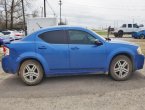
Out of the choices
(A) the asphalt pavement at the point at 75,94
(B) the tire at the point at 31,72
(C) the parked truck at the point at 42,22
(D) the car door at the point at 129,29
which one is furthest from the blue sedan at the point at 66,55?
(D) the car door at the point at 129,29

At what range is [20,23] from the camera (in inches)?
2685

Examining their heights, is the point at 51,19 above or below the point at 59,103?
above

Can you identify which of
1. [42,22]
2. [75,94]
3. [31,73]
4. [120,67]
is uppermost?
[42,22]

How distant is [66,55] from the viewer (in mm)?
7883

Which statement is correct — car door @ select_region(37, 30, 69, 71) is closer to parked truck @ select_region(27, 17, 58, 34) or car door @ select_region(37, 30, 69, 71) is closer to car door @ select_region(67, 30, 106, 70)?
car door @ select_region(67, 30, 106, 70)

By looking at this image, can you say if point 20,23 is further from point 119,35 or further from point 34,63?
point 34,63

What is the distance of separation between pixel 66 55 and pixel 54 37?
64 cm

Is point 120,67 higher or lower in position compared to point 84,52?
lower

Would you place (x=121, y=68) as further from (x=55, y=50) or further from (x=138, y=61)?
(x=55, y=50)

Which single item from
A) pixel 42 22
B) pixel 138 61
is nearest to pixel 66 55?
pixel 138 61

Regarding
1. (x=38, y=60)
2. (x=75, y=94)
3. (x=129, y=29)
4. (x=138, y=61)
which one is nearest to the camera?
(x=75, y=94)

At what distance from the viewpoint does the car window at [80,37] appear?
8016 millimetres

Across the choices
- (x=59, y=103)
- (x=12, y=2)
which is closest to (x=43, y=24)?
(x=59, y=103)

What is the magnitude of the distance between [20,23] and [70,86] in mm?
62385
